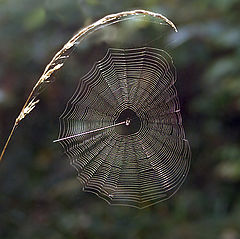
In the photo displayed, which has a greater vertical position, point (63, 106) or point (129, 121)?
point (63, 106)

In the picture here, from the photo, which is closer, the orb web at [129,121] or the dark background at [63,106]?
the orb web at [129,121]

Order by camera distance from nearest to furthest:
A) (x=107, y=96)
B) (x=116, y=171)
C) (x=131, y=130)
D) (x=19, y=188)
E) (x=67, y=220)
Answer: (x=107, y=96) → (x=116, y=171) → (x=131, y=130) → (x=67, y=220) → (x=19, y=188)

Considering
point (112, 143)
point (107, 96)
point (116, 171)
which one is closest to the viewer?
point (107, 96)

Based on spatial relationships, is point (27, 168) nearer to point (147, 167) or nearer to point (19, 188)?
point (19, 188)

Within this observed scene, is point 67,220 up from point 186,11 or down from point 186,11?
down

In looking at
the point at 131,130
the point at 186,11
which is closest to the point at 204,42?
the point at 186,11

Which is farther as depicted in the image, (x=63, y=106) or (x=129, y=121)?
(x=63, y=106)

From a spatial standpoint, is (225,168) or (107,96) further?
(225,168)

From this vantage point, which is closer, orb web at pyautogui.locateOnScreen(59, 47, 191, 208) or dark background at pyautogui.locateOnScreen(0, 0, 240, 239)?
orb web at pyautogui.locateOnScreen(59, 47, 191, 208)
